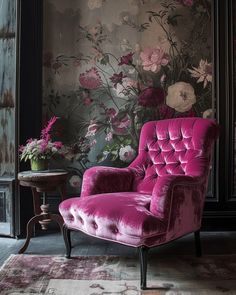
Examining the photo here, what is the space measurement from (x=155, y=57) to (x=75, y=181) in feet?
4.21

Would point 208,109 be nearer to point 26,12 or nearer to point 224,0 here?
point 224,0

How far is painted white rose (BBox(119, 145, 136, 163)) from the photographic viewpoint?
3.30m

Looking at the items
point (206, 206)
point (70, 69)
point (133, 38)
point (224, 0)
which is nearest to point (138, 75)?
point (133, 38)

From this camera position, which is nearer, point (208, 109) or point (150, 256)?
point (150, 256)

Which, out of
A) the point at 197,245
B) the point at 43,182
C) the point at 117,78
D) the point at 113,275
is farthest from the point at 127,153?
the point at 113,275

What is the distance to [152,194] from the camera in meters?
2.18

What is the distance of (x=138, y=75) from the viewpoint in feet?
10.8

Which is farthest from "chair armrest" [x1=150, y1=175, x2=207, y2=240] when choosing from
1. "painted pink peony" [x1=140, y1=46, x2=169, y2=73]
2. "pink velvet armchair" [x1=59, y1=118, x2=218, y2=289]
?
"painted pink peony" [x1=140, y1=46, x2=169, y2=73]

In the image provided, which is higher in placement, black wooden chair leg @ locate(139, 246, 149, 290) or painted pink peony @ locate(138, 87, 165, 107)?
painted pink peony @ locate(138, 87, 165, 107)

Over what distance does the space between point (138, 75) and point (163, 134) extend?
0.71 meters

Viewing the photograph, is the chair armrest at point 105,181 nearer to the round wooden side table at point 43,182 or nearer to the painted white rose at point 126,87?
the round wooden side table at point 43,182

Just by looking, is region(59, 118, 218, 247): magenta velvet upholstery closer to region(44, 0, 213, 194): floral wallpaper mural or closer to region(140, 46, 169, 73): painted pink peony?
region(44, 0, 213, 194): floral wallpaper mural

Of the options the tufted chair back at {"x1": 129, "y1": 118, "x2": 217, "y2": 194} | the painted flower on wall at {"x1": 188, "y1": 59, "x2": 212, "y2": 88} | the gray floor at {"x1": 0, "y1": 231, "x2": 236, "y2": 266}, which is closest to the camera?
the tufted chair back at {"x1": 129, "y1": 118, "x2": 217, "y2": 194}

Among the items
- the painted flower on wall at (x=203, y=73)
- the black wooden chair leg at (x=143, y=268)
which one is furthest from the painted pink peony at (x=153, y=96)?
the black wooden chair leg at (x=143, y=268)
